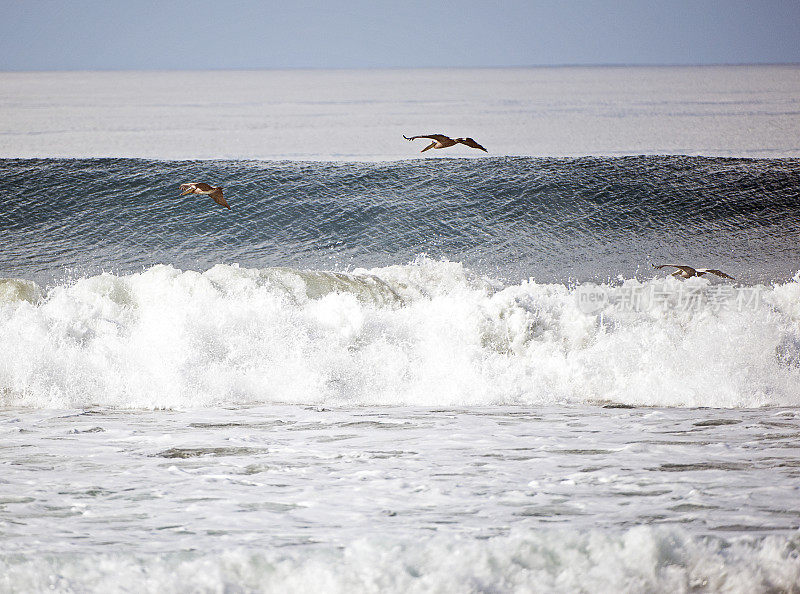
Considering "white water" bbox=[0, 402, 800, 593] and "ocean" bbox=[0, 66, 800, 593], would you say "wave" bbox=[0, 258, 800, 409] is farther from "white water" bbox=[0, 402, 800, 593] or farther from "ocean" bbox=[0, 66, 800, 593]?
"white water" bbox=[0, 402, 800, 593]

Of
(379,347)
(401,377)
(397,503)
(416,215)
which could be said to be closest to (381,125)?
(416,215)

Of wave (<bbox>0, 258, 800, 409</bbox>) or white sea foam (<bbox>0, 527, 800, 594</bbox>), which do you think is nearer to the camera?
white sea foam (<bbox>0, 527, 800, 594</bbox>)

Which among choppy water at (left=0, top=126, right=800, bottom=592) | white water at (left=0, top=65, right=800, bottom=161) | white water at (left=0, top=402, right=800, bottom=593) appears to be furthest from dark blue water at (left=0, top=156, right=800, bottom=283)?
white water at (left=0, top=402, right=800, bottom=593)

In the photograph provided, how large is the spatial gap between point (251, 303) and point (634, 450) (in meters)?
2.84

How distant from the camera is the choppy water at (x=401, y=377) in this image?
2344mm

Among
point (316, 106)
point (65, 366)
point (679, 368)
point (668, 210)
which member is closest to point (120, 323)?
point (65, 366)

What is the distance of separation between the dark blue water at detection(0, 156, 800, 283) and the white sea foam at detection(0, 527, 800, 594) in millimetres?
4527

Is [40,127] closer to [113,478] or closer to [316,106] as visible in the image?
[316,106]

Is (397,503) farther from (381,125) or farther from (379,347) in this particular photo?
(381,125)

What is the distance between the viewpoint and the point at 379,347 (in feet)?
16.2

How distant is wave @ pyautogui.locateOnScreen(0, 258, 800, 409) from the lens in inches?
172

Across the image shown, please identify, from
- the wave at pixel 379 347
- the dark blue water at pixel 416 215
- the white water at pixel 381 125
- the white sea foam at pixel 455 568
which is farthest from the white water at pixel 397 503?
the white water at pixel 381 125

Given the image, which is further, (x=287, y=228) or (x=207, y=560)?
(x=287, y=228)

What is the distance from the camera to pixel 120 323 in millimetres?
5141
